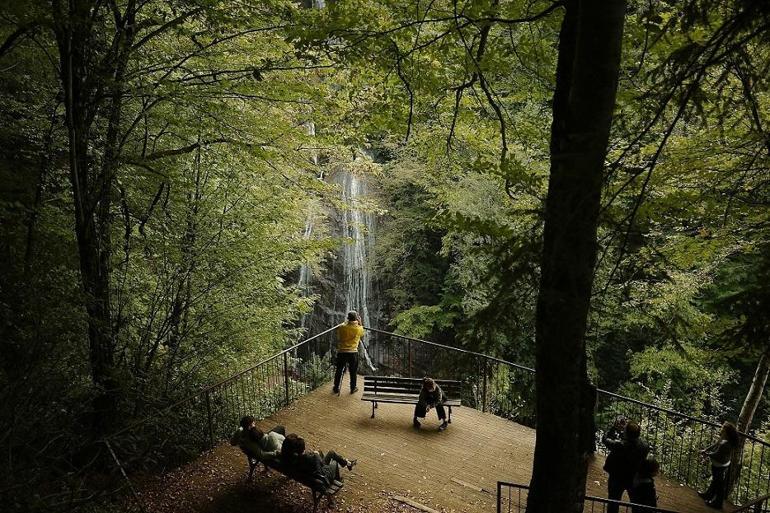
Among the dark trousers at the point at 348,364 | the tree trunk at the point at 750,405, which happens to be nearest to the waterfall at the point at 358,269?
the dark trousers at the point at 348,364

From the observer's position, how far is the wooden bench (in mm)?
9523

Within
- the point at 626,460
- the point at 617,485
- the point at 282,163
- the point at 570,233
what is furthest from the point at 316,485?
the point at 282,163

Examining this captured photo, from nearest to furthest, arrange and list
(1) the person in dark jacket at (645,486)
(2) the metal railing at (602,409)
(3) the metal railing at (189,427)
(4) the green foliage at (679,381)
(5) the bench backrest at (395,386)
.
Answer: (1) the person in dark jacket at (645,486) → (3) the metal railing at (189,427) → (2) the metal railing at (602,409) → (5) the bench backrest at (395,386) → (4) the green foliage at (679,381)

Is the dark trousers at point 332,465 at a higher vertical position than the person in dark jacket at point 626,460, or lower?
lower

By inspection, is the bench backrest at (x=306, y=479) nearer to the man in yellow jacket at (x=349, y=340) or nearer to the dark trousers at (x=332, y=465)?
the dark trousers at (x=332, y=465)

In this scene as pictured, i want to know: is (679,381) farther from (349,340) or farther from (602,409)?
(349,340)

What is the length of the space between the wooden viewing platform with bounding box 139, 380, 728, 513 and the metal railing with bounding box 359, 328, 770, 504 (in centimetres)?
111

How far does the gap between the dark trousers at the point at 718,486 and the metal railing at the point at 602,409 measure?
21.8 inches

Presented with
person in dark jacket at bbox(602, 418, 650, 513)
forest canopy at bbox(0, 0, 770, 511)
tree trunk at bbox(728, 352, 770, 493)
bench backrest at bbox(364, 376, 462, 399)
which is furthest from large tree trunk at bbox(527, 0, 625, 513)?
tree trunk at bbox(728, 352, 770, 493)

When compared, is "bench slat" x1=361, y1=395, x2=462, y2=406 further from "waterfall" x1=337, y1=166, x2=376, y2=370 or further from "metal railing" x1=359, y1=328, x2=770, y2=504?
"waterfall" x1=337, y1=166, x2=376, y2=370

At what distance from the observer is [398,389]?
32.5 feet

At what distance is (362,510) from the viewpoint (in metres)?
6.97

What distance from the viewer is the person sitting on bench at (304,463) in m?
6.85

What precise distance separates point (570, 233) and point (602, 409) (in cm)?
1611
